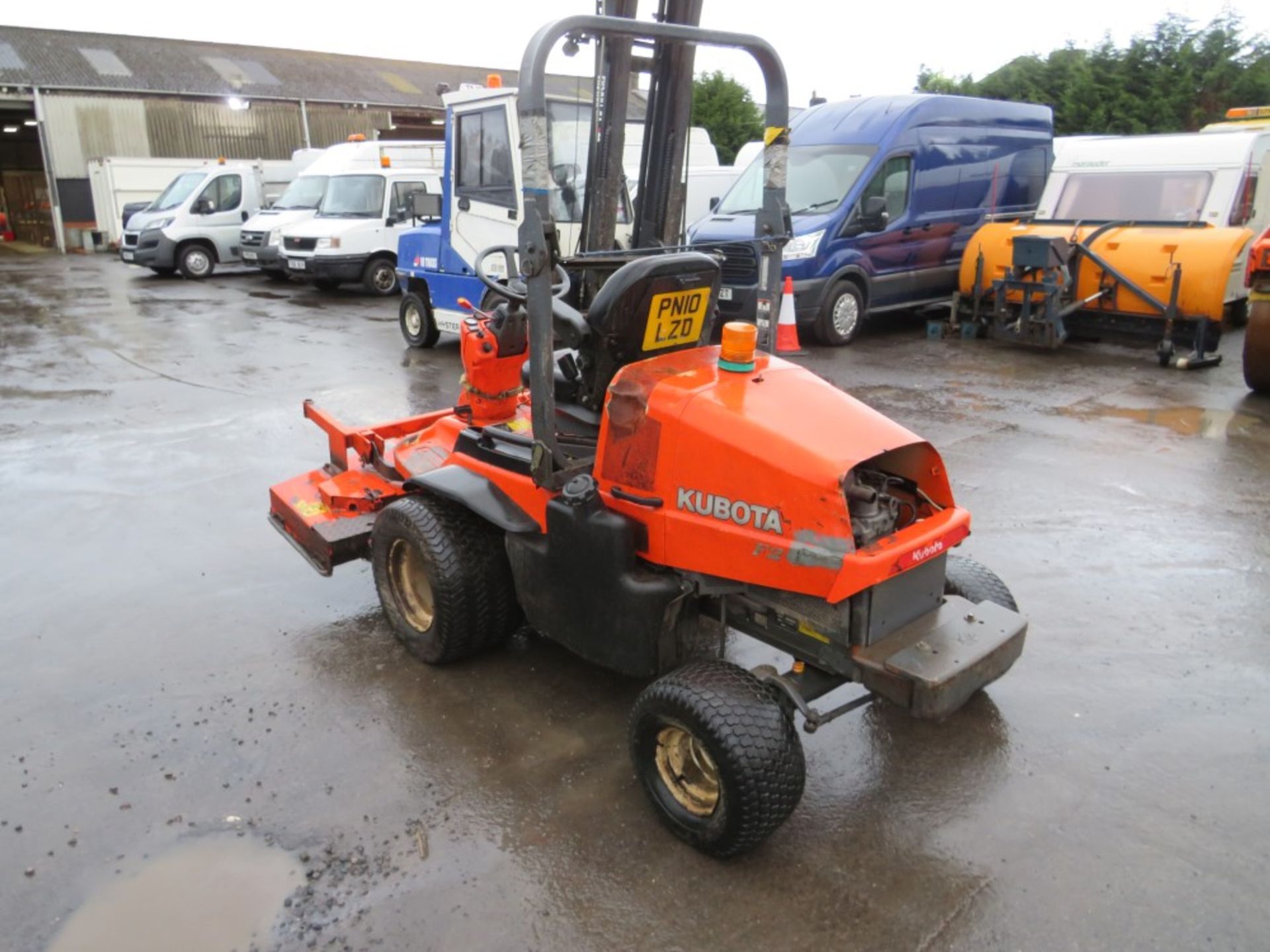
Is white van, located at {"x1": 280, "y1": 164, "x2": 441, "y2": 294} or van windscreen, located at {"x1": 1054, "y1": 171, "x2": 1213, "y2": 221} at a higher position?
van windscreen, located at {"x1": 1054, "y1": 171, "x2": 1213, "y2": 221}

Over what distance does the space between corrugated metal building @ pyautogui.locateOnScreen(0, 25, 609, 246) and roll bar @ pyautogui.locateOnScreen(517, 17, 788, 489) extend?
72.9ft

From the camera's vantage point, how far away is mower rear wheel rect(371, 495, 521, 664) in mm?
3645

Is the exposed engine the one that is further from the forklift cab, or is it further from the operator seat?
the forklift cab

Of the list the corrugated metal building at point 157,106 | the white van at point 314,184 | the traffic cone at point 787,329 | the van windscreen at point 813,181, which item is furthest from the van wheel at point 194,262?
the traffic cone at point 787,329

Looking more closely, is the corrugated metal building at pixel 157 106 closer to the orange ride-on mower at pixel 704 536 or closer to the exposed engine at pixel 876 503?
the orange ride-on mower at pixel 704 536

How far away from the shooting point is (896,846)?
9.45 feet

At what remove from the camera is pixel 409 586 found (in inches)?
159

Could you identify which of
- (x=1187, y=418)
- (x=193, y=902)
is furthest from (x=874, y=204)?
(x=193, y=902)

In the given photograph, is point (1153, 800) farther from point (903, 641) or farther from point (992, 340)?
point (992, 340)

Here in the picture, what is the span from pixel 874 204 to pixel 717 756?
28.6 ft

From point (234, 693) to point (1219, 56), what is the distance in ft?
68.9

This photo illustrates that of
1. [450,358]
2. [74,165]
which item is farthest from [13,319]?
[74,165]

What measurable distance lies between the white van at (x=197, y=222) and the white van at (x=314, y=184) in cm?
101

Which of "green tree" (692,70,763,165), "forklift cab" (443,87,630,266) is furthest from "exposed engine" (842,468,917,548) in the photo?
"green tree" (692,70,763,165)
